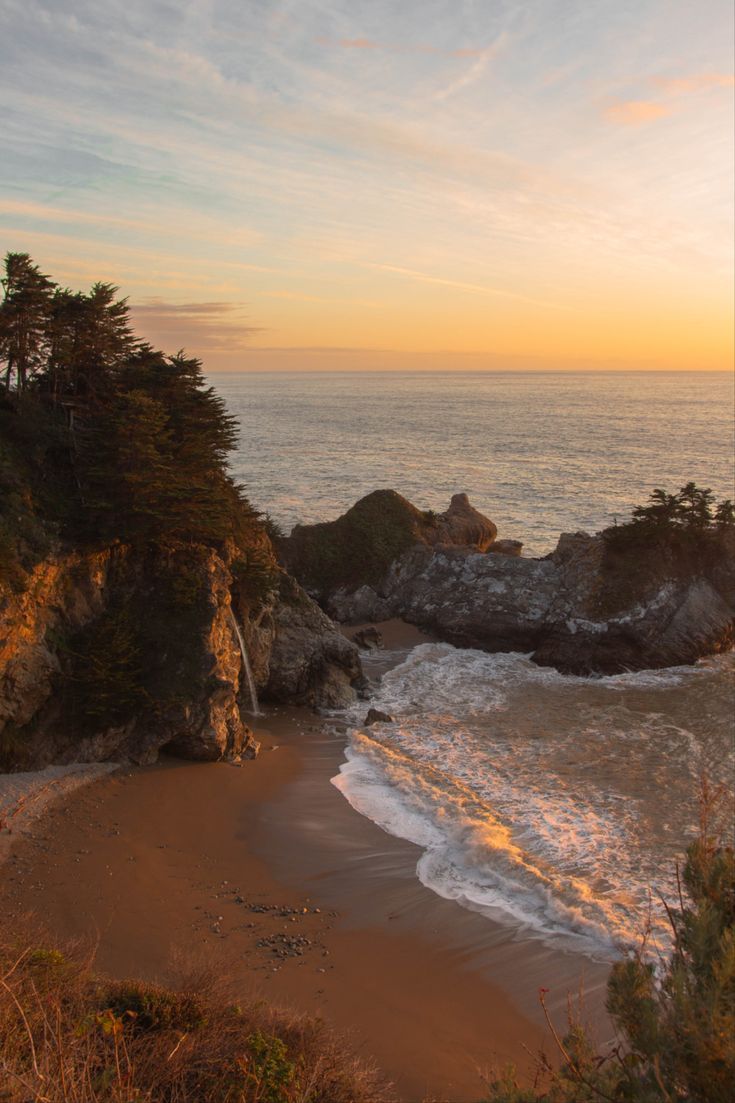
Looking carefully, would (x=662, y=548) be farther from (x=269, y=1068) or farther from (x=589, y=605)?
(x=269, y=1068)

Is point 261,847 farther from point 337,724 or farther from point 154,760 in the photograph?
point 337,724

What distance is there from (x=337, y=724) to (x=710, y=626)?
1355 cm

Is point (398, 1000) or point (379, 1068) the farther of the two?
point (398, 1000)

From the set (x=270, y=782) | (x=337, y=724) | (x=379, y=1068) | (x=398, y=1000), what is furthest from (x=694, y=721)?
(x=379, y=1068)

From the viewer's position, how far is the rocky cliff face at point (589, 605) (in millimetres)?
25109

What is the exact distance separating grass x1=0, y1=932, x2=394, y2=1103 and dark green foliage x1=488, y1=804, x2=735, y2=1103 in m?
2.39

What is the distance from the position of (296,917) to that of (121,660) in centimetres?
682

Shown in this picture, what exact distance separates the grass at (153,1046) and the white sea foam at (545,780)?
514 cm

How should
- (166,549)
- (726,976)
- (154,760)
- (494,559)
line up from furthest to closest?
(494,559) < (166,549) < (154,760) < (726,976)

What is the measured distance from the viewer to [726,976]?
505 centimetres

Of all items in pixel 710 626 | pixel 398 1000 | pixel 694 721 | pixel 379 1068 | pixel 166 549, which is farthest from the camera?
pixel 710 626

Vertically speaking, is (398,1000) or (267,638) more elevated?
(267,638)

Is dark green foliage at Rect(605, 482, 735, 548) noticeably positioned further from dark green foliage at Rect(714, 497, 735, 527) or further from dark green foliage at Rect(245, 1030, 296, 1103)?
dark green foliage at Rect(245, 1030, 296, 1103)

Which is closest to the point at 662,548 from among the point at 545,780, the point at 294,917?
the point at 545,780
